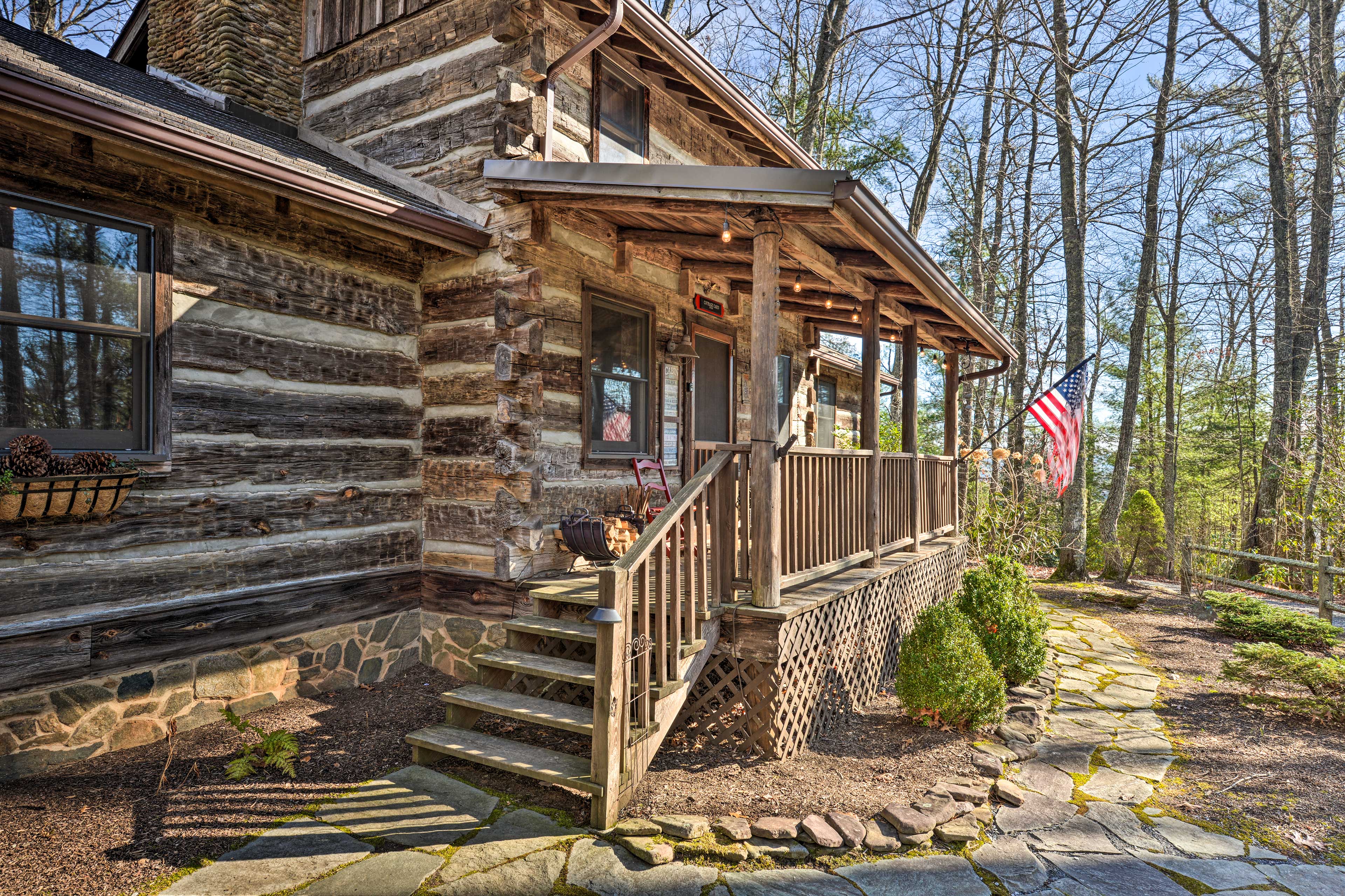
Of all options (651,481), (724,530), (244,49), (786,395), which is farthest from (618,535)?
(244,49)

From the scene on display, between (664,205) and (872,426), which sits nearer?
(664,205)

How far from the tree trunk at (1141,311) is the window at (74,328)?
1381cm

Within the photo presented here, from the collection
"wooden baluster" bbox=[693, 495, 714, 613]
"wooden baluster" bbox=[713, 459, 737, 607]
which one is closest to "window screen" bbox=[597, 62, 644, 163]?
"wooden baluster" bbox=[713, 459, 737, 607]

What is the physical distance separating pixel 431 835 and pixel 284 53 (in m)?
7.14

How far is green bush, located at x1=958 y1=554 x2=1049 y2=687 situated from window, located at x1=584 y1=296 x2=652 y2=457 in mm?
3184

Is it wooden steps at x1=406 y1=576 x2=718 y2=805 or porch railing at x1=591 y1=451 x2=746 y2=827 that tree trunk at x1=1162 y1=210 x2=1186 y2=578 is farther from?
wooden steps at x1=406 y1=576 x2=718 y2=805

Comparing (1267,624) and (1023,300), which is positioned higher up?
(1023,300)

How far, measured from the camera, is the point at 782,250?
4.77m

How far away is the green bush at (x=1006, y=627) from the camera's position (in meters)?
5.66

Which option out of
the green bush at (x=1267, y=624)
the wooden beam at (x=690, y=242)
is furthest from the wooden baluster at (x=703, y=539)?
the green bush at (x=1267, y=624)

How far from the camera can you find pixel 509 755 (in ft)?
12.1

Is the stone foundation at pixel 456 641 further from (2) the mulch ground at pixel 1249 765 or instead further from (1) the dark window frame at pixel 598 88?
(2) the mulch ground at pixel 1249 765

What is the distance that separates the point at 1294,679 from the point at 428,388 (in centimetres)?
701

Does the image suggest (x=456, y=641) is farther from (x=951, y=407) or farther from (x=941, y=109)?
(x=941, y=109)
